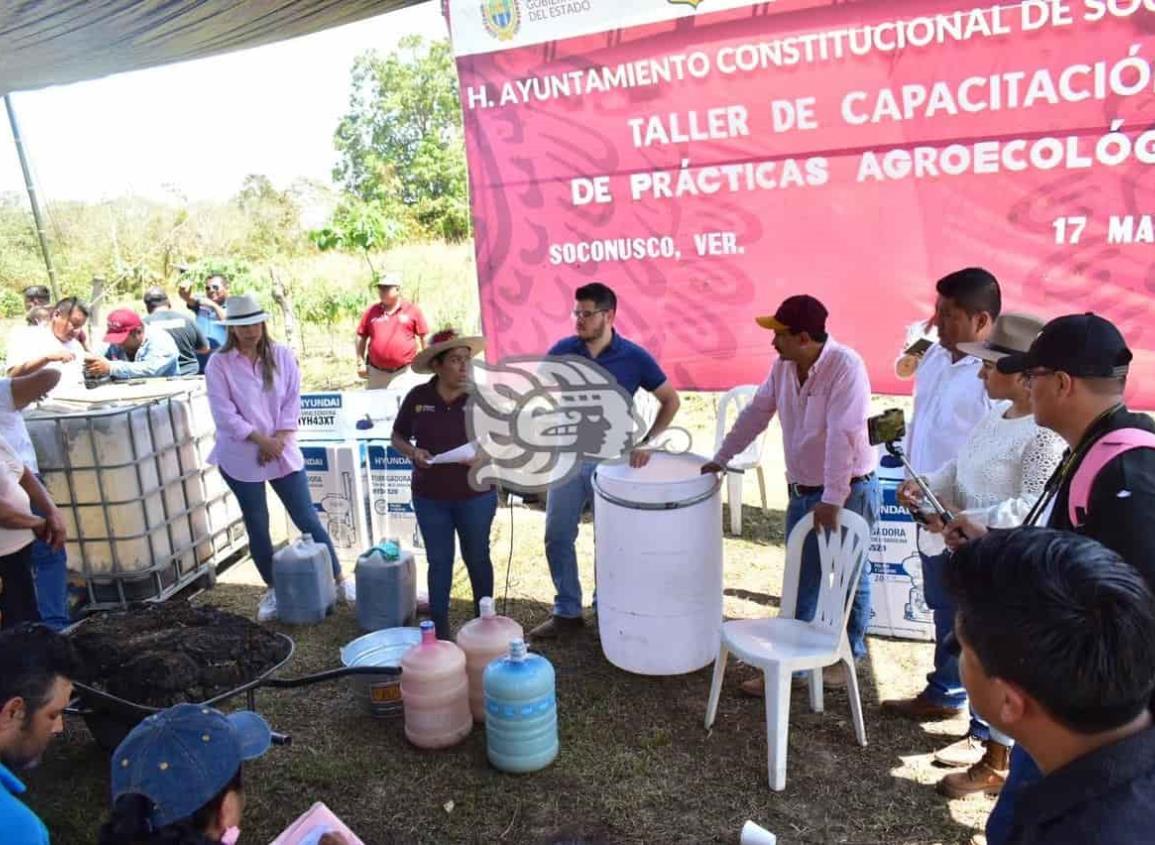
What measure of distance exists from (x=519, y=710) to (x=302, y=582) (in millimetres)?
1994

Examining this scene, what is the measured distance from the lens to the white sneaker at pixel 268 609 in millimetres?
4801

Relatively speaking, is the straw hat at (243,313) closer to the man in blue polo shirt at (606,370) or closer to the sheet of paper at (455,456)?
the sheet of paper at (455,456)

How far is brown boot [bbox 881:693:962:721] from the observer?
11.4 ft

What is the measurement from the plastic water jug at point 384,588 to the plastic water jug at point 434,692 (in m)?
1.15

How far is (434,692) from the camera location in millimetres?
3396

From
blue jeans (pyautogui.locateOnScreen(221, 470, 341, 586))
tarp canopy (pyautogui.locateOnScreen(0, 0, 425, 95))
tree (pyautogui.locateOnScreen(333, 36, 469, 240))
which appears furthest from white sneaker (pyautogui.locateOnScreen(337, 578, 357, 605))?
tree (pyautogui.locateOnScreen(333, 36, 469, 240))

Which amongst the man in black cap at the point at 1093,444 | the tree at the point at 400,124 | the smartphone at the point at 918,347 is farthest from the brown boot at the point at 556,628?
the tree at the point at 400,124

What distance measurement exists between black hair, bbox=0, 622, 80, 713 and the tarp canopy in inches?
117

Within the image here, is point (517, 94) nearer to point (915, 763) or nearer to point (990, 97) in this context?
point (990, 97)

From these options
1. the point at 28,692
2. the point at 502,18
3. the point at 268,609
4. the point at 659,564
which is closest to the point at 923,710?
the point at 659,564

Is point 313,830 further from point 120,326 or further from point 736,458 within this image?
point 120,326

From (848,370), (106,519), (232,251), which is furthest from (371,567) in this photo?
(232,251)

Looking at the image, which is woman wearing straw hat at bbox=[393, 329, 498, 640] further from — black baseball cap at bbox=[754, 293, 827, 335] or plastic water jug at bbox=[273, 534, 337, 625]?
black baseball cap at bbox=[754, 293, 827, 335]

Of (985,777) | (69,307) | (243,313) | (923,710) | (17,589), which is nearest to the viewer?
(985,777)
